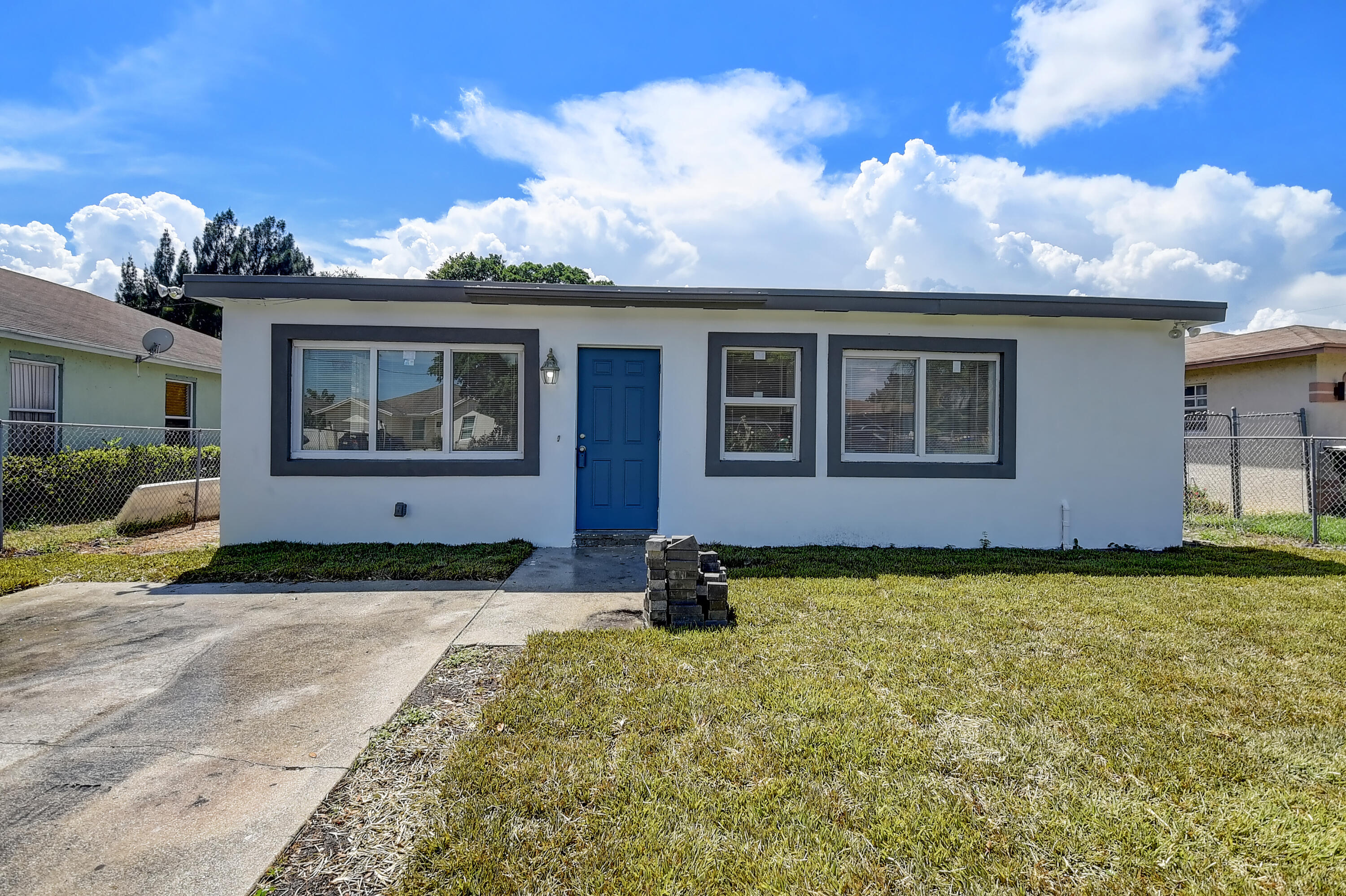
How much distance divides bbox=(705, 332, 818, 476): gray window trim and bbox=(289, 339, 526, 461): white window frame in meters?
2.16

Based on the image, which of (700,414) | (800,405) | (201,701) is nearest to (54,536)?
(201,701)

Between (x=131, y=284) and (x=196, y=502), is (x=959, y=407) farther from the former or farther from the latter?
(x=131, y=284)

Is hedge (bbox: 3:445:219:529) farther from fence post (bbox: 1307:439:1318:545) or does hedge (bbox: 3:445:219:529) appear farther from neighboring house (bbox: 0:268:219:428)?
fence post (bbox: 1307:439:1318:545)

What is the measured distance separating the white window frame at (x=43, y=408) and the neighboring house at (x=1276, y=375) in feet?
60.9

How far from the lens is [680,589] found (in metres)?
4.21

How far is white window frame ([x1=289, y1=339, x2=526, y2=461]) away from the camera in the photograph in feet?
22.8

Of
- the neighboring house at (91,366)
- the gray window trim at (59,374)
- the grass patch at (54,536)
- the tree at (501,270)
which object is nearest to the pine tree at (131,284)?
the tree at (501,270)

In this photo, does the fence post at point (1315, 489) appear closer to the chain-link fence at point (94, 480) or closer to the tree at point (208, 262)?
the chain-link fence at point (94, 480)

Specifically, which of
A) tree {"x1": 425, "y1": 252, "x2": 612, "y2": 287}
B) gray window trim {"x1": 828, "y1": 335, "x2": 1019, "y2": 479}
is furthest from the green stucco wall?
tree {"x1": 425, "y1": 252, "x2": 612, "y2": 287}

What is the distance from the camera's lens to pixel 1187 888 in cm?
184

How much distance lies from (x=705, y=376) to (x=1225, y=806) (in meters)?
5.57

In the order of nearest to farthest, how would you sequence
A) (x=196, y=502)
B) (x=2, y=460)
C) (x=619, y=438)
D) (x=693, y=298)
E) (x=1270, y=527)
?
(x=2, y=460)
(x=693, y=298)
(x=619, y=438)
(x=1270, y=527)
(x=196, y=502)

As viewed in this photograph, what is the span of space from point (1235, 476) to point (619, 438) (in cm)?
1012

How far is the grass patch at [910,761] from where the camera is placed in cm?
191
